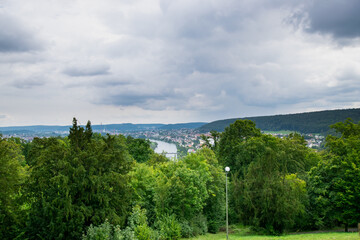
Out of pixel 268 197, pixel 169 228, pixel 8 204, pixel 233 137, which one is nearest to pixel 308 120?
pixel 233 137

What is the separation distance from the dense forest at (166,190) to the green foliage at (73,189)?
6 centimetres

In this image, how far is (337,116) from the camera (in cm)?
13712

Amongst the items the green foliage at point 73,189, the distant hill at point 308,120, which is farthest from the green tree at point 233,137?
the distant hill at point 308,120

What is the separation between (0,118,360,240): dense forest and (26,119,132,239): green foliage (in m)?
0.06

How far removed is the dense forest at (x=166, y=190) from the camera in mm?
16391

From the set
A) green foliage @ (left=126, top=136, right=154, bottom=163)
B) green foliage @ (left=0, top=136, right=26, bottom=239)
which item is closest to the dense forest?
green foliage @ (left=0, top=136, right=26, bottom=239)

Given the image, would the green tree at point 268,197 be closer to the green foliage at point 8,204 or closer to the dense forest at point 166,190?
A: the dense forest at point 166,190

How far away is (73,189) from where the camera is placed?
16.3m

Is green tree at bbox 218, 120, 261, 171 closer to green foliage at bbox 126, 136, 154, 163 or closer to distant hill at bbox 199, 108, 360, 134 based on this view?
green foliage at bbox 126, 136, 154, 163

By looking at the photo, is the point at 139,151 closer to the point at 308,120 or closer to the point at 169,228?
the point at 169,228

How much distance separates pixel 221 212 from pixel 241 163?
9.88 metres

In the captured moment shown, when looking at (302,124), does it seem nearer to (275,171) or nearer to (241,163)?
(241,163)

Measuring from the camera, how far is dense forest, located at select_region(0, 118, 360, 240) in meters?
16.4

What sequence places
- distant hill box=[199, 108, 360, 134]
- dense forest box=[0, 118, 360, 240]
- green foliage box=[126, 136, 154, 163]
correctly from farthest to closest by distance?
1. distant hill box=[199, 108, 360, 134]
2. green foliage box=[126, 136, 154, 163]
3. dense forest box=[0, 118, 360, 240]
